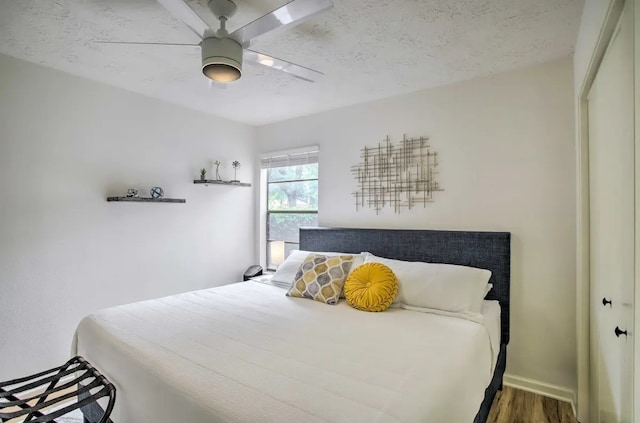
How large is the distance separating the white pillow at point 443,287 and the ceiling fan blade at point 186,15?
198 cm

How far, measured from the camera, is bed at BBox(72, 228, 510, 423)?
1141mm

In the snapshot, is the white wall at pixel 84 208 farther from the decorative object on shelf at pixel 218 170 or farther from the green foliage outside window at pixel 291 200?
the green foliage outside window at pixel 291 200

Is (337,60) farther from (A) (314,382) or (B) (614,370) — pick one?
(B) (614,370)

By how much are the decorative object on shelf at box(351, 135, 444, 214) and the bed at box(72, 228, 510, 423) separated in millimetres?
647

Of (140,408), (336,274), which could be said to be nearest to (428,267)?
(336,274)

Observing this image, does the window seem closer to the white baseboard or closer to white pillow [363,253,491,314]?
white pillow [363,253,491,314]

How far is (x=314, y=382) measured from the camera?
1.25 metres

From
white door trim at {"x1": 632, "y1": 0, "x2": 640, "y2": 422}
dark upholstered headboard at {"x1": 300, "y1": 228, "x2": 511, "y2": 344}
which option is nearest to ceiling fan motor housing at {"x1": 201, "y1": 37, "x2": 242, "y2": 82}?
white door trim at {"x1": 632, "y1": 0, "x2": 640, "y2": 422}

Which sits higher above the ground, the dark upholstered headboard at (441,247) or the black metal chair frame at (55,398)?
the dark upholstered headboard at (441,247)

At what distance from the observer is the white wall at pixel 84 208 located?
7.79 ft

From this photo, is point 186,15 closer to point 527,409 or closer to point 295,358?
point 295,358

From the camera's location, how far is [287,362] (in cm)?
142

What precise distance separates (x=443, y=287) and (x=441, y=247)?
547 millimetres

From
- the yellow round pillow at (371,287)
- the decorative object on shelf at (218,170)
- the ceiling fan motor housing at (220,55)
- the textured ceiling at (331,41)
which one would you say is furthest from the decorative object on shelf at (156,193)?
the yellow round pillow at (371,287)
